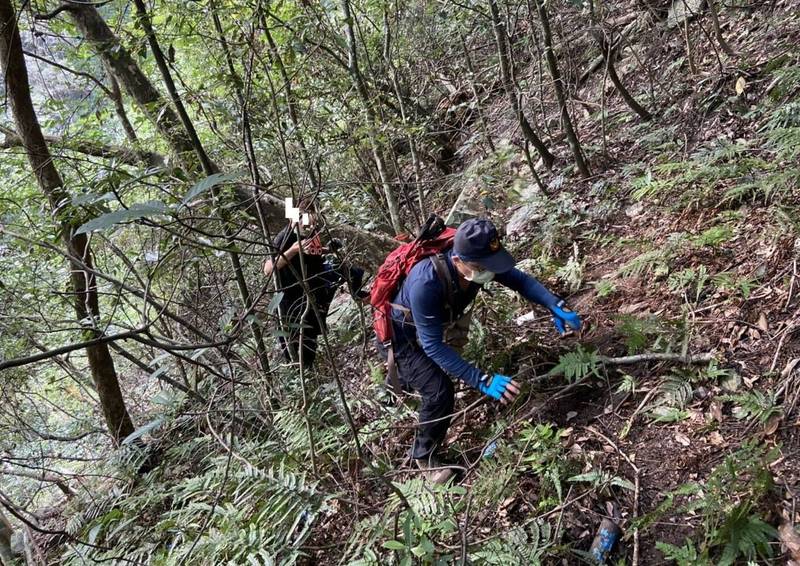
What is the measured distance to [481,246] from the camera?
3670 millimetres

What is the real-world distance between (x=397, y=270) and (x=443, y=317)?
51cm

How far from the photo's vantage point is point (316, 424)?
489 centimetres

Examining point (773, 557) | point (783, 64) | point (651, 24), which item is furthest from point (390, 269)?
point (651, 24)

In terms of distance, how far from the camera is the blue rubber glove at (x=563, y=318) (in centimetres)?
406

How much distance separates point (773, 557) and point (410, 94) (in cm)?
869

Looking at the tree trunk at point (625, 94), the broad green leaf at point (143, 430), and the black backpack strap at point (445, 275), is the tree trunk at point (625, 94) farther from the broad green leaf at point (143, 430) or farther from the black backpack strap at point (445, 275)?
the broad green leaf at point (143, 430)

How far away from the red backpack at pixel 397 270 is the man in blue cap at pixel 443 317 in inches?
2.4

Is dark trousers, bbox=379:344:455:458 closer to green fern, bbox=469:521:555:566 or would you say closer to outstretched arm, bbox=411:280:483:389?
outstretched arm, bbox=411:280:483:389

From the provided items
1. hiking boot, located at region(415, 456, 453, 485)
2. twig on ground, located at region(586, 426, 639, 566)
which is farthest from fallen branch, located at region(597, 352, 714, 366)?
hiking boot, located at region(415, 456, 453, 485)

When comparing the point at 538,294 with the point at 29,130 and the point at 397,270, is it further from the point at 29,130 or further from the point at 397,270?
the point at 29,130

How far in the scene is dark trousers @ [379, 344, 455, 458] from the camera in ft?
13.4

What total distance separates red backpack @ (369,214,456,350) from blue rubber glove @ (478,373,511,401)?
0.82m

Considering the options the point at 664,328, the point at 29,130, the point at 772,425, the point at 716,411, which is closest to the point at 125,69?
the point at 29,130

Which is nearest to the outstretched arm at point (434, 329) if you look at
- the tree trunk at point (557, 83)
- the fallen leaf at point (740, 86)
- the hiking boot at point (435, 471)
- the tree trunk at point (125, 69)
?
the hiking boot at point (435, 471)
